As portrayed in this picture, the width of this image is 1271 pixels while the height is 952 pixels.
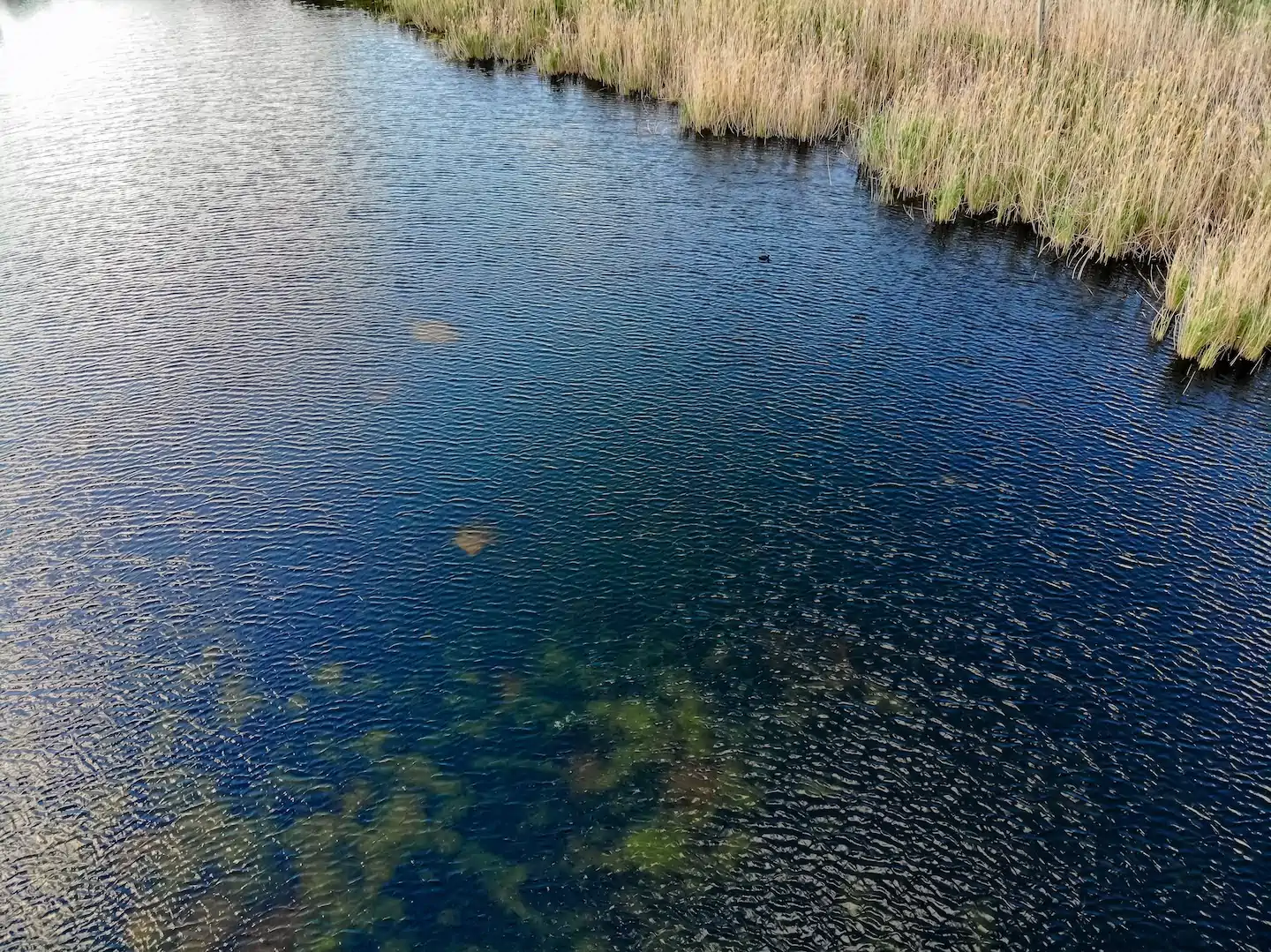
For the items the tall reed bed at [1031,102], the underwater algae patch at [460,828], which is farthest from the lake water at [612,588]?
the tall reed bed at [1031,102]

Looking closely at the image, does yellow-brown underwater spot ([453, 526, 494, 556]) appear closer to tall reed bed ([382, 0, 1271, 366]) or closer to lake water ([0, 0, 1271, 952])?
lake water ([0, 0, 1271, 952])

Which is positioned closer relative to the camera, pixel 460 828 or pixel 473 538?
pixel 460 828

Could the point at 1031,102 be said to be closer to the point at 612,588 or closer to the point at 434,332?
the point at 434,332

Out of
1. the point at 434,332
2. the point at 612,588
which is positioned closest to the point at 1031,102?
the point at 434,332

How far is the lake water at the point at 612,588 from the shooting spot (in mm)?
2756

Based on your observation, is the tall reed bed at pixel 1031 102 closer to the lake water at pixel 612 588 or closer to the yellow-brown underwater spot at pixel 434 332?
the lake water at pixel 612 588

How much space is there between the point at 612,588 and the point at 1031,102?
554 centimetres

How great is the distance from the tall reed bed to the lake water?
0.41m

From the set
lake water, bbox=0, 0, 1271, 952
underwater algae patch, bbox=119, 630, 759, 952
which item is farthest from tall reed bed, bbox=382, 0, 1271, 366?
underwater algae patch, bbox=119, 630, 759, 952

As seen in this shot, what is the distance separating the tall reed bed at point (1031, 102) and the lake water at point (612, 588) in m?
0.41

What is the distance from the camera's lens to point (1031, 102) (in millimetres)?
7266

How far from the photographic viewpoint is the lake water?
276 cm

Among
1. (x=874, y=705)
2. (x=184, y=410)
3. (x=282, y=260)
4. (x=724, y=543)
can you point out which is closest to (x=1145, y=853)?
(x=874, y=705)

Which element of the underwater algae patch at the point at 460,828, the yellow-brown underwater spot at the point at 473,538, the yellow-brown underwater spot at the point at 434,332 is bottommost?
the underwater algae patch at the point at 460,828
